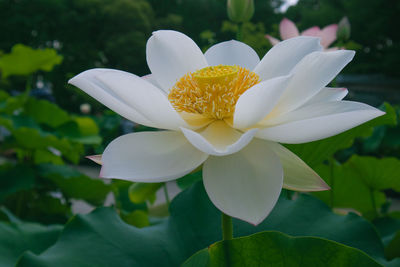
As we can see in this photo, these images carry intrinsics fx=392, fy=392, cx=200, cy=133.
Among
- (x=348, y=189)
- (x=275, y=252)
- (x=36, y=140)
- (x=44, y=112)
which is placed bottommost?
(x=44, y=112)

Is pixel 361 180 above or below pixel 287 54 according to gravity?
below

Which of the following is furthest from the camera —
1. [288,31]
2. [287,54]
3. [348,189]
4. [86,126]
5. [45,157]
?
[86,126]

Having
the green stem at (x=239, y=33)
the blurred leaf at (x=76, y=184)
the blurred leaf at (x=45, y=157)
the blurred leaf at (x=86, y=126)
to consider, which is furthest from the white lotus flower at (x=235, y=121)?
the blurred leaf at (x=86, y=126)

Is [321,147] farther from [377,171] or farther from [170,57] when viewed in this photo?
[377,171]

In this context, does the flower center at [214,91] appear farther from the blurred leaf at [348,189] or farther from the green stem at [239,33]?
the blurred leaf at [348,189]

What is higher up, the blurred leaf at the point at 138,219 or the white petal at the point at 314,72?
the white petal at the point at 314,72

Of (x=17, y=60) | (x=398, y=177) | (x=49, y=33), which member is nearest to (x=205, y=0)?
(x=49, y=33)

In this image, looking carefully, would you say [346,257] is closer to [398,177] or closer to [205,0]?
[398,177]

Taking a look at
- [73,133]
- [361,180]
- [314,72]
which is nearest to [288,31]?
[361,180]
